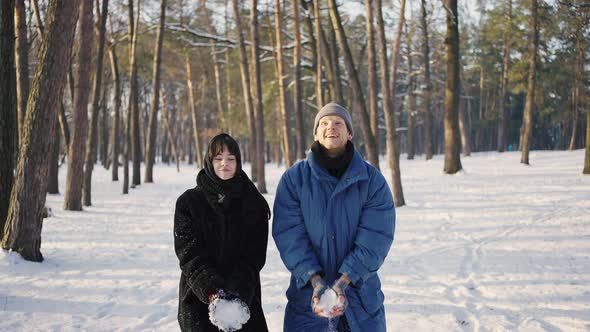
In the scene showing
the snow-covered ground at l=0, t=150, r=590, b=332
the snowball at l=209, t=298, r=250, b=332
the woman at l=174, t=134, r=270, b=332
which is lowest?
the snow-covered ground at l=0, t=150, r=590, b=332

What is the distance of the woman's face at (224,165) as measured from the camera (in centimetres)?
275

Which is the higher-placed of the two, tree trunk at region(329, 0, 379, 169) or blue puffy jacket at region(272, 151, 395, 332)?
tree trunk at region(329, 0, 379, 169)

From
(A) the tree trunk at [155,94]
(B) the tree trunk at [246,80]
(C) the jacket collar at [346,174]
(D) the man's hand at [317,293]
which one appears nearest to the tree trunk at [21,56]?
(B) the tree trunk at [246,80]

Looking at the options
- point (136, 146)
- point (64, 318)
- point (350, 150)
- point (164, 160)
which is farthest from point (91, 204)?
point (164, 160)

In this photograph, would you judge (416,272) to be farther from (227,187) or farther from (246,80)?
(246,80)

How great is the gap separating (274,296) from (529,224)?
6.05 meters

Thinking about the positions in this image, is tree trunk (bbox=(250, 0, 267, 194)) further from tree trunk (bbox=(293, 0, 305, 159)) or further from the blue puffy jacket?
the blue puffy jacket

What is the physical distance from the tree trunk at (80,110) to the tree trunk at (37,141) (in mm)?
4631

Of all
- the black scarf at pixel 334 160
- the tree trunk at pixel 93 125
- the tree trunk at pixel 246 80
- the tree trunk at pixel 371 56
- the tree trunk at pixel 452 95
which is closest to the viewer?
the black scarf at pixel 334 160

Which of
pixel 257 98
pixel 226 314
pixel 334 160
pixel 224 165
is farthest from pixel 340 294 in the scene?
pixel 257 98

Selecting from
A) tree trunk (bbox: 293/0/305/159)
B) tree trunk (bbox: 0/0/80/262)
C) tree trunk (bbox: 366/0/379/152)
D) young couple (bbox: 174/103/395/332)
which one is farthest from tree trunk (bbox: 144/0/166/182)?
young couple (bbox: 174/103/395/332)

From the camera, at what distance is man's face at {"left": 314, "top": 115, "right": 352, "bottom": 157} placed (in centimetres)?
270

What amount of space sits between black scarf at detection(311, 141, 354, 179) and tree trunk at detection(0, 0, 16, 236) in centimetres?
583

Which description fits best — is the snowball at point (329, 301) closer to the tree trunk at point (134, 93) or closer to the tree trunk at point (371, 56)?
the tree trunk at point (371, 56)
